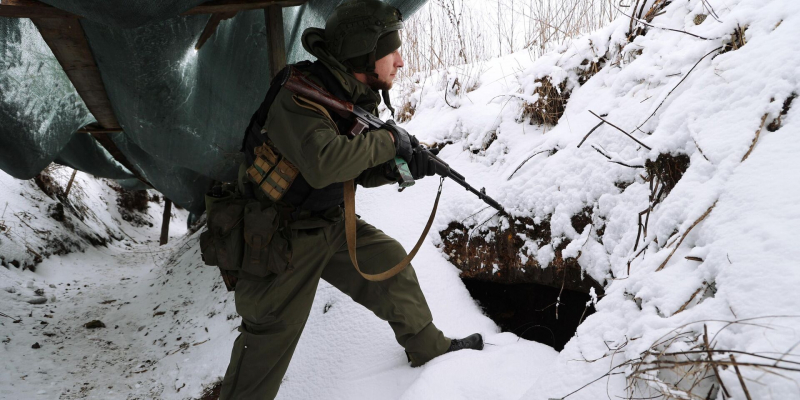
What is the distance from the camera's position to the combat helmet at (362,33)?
1.68m

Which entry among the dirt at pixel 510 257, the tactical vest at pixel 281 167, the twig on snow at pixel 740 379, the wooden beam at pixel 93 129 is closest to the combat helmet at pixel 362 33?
the tactical vest at pixel 281 167

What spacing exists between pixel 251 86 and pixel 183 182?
1949 millimetres

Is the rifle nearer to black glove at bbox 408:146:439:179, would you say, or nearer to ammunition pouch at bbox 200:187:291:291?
black glove at bbox 408:146:439:179

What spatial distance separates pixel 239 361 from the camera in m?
1.66

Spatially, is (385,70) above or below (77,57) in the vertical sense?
below

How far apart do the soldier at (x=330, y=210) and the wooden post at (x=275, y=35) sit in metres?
0.84

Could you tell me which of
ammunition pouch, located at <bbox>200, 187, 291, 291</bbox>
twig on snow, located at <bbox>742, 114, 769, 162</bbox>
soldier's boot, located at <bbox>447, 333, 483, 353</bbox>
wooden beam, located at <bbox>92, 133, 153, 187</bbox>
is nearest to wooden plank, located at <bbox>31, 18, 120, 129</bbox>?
wooden beam, located at <bbox>92, 133, 153, 187</bbox>

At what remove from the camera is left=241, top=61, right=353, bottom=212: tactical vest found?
1.66 m

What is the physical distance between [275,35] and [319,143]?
1313mm

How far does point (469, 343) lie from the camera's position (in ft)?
6.08

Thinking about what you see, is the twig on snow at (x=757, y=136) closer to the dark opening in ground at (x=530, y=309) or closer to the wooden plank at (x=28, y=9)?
the dark opening in ground at (x=530, y=309)

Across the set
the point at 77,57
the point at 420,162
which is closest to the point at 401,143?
the point at 420,162

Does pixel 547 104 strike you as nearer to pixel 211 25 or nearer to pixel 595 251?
pixel 595 251

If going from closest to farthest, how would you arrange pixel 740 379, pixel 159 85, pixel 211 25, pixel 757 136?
pixel 740 379, pixel 757 136, pixel 211 25, pixel 159 85
